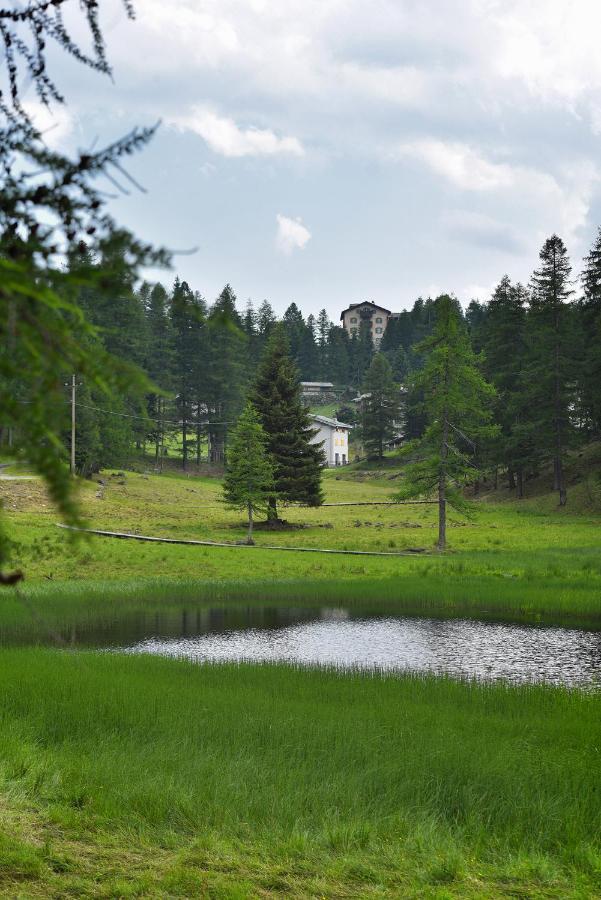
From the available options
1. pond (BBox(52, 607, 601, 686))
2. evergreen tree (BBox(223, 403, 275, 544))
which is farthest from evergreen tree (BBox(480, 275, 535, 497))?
pond (BBox(52, 607, 601, 686))

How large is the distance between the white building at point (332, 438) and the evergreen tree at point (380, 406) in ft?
33.5

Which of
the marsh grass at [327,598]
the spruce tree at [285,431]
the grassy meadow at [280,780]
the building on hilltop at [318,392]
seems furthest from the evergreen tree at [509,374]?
the building on hilltop at [318,392]

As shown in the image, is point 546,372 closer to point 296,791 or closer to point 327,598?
point 327,598

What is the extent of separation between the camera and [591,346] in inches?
2259

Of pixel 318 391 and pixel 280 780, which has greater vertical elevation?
pixel 318 391

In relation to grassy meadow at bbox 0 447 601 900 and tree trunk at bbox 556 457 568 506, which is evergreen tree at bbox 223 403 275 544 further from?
grassy meadow at bbox 0 447 601 900

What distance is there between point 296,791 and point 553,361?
55970 mm

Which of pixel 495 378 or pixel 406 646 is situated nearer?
pixel 406 646

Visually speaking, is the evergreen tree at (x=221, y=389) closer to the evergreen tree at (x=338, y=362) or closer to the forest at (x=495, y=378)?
the forest at (x=495, y=378)

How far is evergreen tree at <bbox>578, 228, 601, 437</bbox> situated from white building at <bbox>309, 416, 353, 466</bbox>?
4974 cm

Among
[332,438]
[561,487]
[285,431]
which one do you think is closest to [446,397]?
[285,431]

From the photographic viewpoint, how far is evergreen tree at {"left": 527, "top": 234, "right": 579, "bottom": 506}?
193 ft

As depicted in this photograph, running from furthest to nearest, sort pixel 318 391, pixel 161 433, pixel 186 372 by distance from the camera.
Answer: pixel 318 391 < pixel 186 372 < pixel 161 433

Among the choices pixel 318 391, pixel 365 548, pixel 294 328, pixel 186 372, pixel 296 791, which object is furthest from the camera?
pixel 294 328
